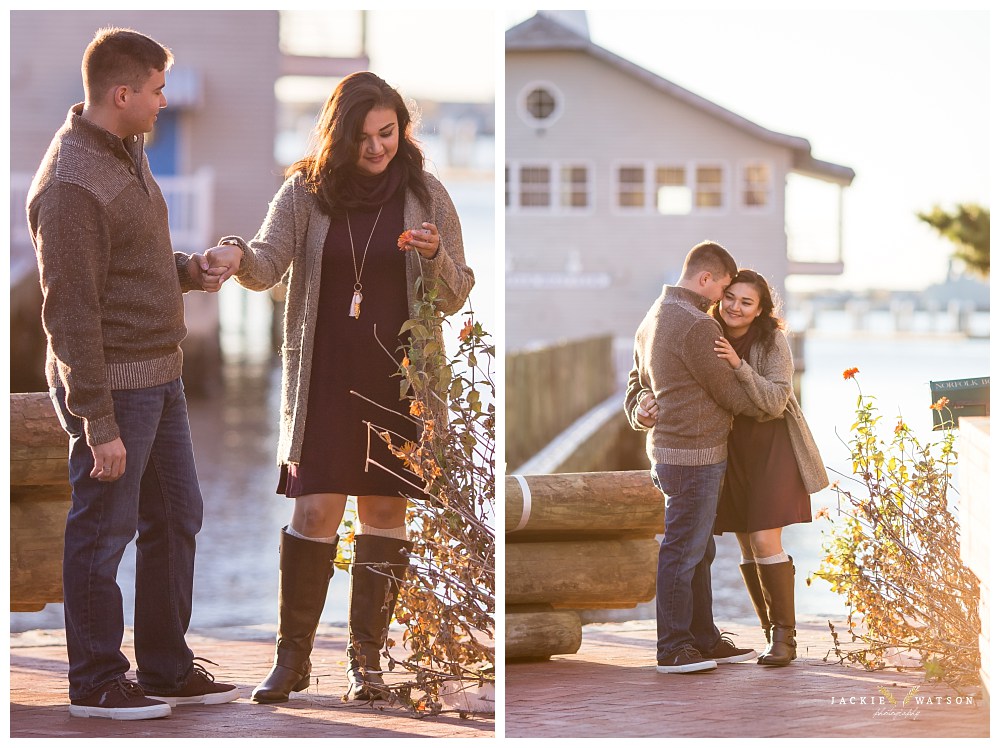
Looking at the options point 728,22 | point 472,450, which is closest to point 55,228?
point 472,450

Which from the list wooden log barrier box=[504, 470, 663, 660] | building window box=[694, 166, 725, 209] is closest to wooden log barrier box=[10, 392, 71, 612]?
wooden log barrier box=[504, 470, 663, 660]

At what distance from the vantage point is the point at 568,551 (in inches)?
170

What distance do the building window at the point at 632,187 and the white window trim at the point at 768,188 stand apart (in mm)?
2914

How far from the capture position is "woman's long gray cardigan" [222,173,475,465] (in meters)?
3.64

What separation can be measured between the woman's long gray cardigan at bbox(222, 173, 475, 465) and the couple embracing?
0.66m

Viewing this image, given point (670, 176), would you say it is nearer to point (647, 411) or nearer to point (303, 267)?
point (647, 411)

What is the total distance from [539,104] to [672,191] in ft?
8.32

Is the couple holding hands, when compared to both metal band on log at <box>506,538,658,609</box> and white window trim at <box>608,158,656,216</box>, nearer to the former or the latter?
metal band on log at <box>506,538,658,609</box>

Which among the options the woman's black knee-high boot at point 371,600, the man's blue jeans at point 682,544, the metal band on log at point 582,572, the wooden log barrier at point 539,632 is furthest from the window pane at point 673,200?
the woman's black knee-high boot at point 371,600

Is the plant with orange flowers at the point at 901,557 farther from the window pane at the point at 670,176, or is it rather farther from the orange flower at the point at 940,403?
the window pane at the point at 670,176

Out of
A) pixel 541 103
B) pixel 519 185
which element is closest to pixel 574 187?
pixel 519 185

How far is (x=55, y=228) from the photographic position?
3.33 metres

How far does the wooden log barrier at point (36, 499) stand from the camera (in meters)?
4.01

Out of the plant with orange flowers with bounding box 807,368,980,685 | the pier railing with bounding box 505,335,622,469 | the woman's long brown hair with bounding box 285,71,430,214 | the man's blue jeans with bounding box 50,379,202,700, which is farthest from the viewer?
the pier railing with bounding box 505,335,622,469
